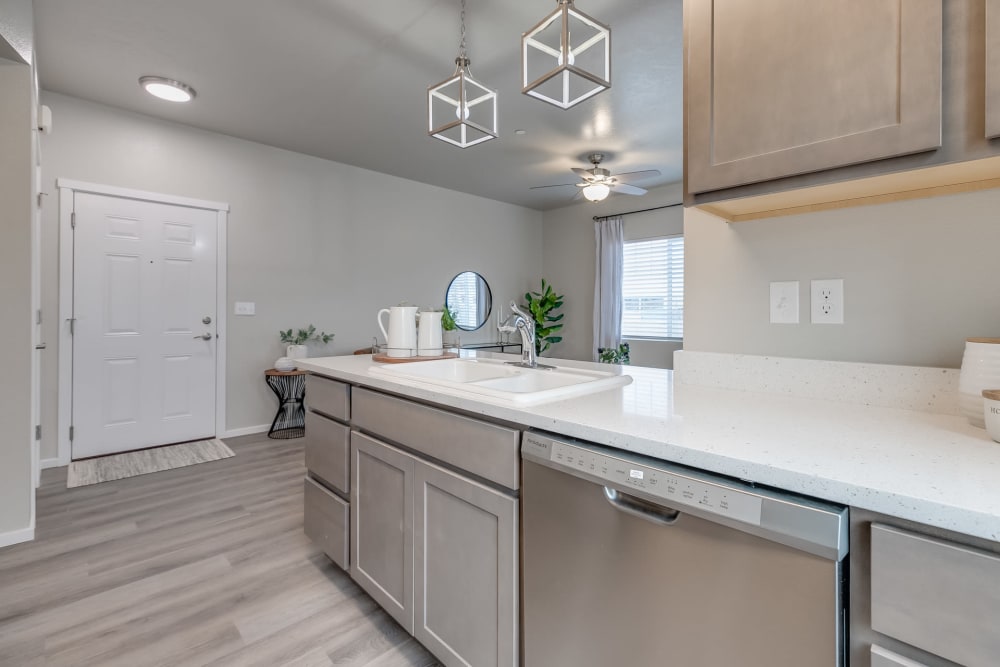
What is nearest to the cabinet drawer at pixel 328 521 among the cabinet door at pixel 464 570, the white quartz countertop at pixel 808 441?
the cabinet door at pixel 464 570

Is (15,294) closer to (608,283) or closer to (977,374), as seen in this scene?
(977,374)

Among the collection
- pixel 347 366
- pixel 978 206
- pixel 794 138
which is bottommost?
pixel 347 366

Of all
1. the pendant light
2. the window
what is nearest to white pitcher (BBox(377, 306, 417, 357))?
the pendant light

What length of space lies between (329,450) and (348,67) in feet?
7.82

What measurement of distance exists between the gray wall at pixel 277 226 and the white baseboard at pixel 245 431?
0.05 metres

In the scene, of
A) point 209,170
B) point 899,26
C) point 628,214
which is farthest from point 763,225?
point 628,214

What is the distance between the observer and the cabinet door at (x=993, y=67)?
727 millimetres

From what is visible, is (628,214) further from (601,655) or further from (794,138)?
(601,655)

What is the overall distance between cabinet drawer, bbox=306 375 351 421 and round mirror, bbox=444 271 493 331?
3717 mm

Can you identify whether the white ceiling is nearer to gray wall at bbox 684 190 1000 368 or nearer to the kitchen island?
gray wall at bbox 684 190 1000 368

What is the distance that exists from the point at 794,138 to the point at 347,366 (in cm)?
167

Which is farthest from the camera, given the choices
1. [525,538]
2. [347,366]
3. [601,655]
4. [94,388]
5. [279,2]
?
[94,388]

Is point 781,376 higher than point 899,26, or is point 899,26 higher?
point 899,26

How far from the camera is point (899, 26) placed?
814mm
